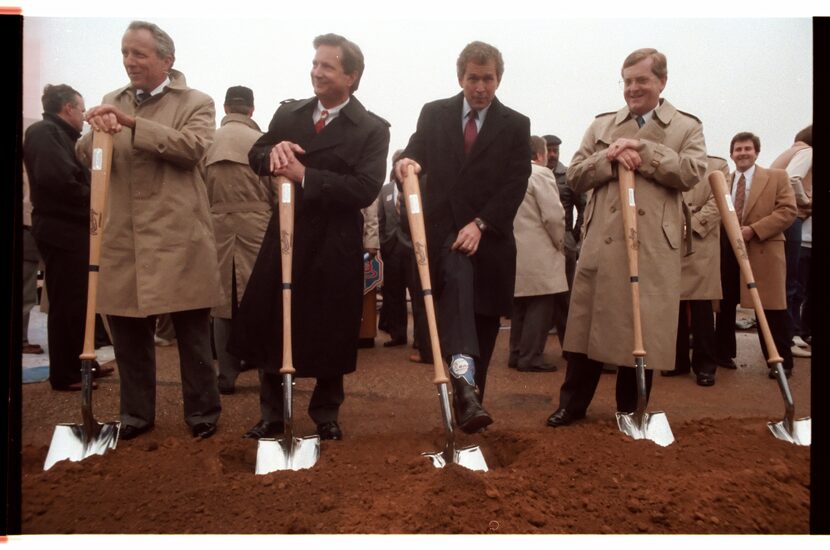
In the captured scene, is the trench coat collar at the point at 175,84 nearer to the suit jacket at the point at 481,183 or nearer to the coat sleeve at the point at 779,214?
the suit jacket at the point at 481,183

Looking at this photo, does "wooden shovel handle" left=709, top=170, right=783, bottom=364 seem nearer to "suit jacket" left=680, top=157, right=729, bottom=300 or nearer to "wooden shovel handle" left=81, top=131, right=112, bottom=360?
"suit jacket" left=680, top=157, right=729, bottom=300

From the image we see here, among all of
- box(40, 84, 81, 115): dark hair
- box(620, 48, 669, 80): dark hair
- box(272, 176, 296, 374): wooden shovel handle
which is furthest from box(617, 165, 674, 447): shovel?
box(40, 84, 81, 115): dark hair

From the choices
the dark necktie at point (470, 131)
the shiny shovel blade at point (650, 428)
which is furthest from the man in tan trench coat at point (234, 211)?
the shiny shovel blade at point (650, 428)

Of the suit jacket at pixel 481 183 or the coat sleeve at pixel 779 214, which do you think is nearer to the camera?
the suit jacket at pixel 481 183

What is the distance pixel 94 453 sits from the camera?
2.80 metres

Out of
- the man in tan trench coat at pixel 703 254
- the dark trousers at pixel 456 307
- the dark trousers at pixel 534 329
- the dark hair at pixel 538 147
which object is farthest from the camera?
the dark trousers at pixel 534 329

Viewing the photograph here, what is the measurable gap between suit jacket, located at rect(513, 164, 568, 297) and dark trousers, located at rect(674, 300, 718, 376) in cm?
82

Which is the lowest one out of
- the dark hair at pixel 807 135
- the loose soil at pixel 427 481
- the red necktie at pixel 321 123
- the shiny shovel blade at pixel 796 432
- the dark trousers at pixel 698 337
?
the loose soil at pixel 427 481

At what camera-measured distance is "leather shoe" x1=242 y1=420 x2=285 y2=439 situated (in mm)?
3152

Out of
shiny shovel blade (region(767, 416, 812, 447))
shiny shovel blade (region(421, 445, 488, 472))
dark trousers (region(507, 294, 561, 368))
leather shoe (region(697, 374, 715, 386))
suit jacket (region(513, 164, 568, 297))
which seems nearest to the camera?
shiny shovel blade (region(421, 445, 488, 472))

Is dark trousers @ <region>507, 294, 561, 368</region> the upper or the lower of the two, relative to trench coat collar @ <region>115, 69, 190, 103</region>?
lower

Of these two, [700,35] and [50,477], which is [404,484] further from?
[700,35]

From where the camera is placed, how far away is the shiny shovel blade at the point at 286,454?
274 cm

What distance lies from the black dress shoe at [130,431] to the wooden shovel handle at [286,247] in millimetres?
770
